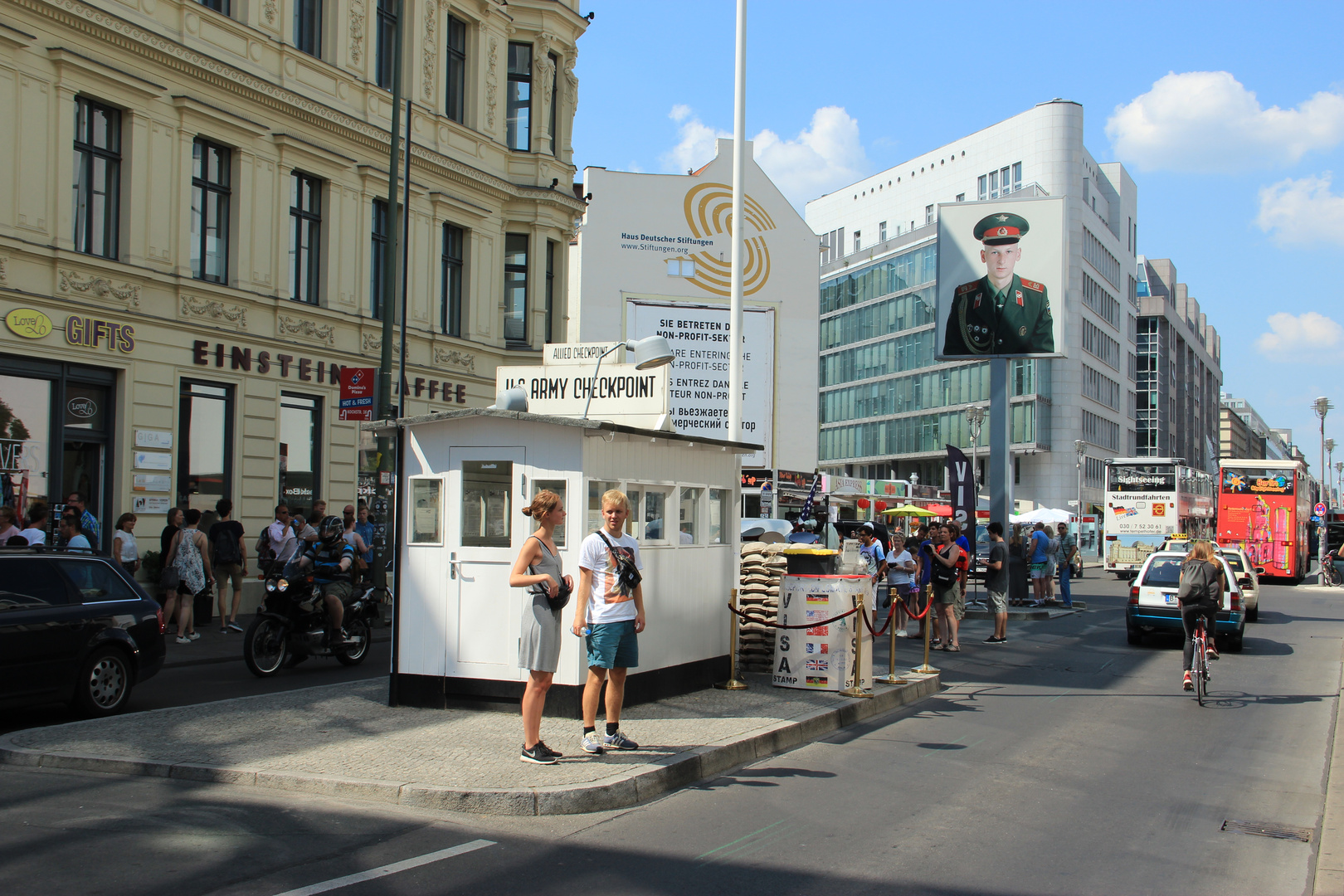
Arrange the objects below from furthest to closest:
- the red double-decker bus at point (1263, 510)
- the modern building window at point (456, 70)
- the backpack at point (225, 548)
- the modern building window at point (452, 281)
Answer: the red double-decker bus at point (1263, 510) < the modern building window at point (452, 281) < the modern building window at point (456, 70) < the backpack at point (225, 548)

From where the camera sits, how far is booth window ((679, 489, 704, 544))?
10.9 meters

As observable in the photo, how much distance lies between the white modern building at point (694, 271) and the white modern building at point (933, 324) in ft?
177

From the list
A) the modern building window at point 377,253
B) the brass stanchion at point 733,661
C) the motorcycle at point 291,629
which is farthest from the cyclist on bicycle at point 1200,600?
the modern building window at point 377,253

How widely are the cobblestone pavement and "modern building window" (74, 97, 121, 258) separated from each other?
11139mm

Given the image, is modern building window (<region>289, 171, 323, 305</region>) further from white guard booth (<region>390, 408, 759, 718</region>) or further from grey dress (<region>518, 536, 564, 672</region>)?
grey dress (<region>518, 536, 564, 672</region>)

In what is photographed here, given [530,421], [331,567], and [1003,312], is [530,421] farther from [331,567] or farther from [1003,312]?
[1003,312]

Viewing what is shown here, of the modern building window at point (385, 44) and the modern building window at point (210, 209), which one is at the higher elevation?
the modern building window at point (385, 44)

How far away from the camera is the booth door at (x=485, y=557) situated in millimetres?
9469

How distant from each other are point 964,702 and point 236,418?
14.5m

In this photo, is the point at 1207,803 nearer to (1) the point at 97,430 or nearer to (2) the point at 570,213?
(1) the point at 97,430

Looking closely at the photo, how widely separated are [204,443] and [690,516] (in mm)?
12626

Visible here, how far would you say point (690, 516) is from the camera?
11.0 meters

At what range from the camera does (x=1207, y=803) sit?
25.5 feet

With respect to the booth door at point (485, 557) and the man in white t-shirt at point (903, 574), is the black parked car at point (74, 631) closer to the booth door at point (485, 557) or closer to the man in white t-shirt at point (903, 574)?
the booth door at point (485, 557)
